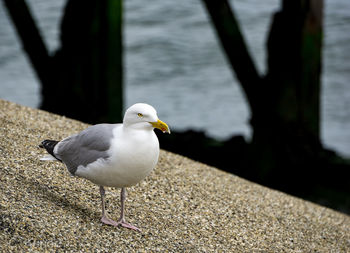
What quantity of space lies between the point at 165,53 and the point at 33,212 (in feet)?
32.3

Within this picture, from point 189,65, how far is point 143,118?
380 inches

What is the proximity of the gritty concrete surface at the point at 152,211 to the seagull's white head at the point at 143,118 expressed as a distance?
0.65m

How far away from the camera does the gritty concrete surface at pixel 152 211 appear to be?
10.1 feet

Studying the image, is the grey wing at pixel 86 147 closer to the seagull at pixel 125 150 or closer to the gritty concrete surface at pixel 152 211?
the seagull at pixel 125 150

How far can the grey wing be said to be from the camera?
3070mm

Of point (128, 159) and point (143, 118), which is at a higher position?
point (143, 118)

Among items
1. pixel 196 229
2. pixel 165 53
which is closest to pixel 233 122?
pixel 165 53

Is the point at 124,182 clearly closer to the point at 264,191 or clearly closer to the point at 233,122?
the point at 264,191

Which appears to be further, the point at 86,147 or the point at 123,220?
the point at 123,220

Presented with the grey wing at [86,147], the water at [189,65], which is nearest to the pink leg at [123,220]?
the grey wing at [86,147]

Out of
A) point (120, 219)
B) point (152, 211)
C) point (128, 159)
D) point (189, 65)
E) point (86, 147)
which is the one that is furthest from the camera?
point (189, 65)

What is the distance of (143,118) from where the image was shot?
3004mm

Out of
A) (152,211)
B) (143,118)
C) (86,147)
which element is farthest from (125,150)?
(152,211)

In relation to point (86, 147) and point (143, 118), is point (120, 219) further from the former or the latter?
point (143, 118)
